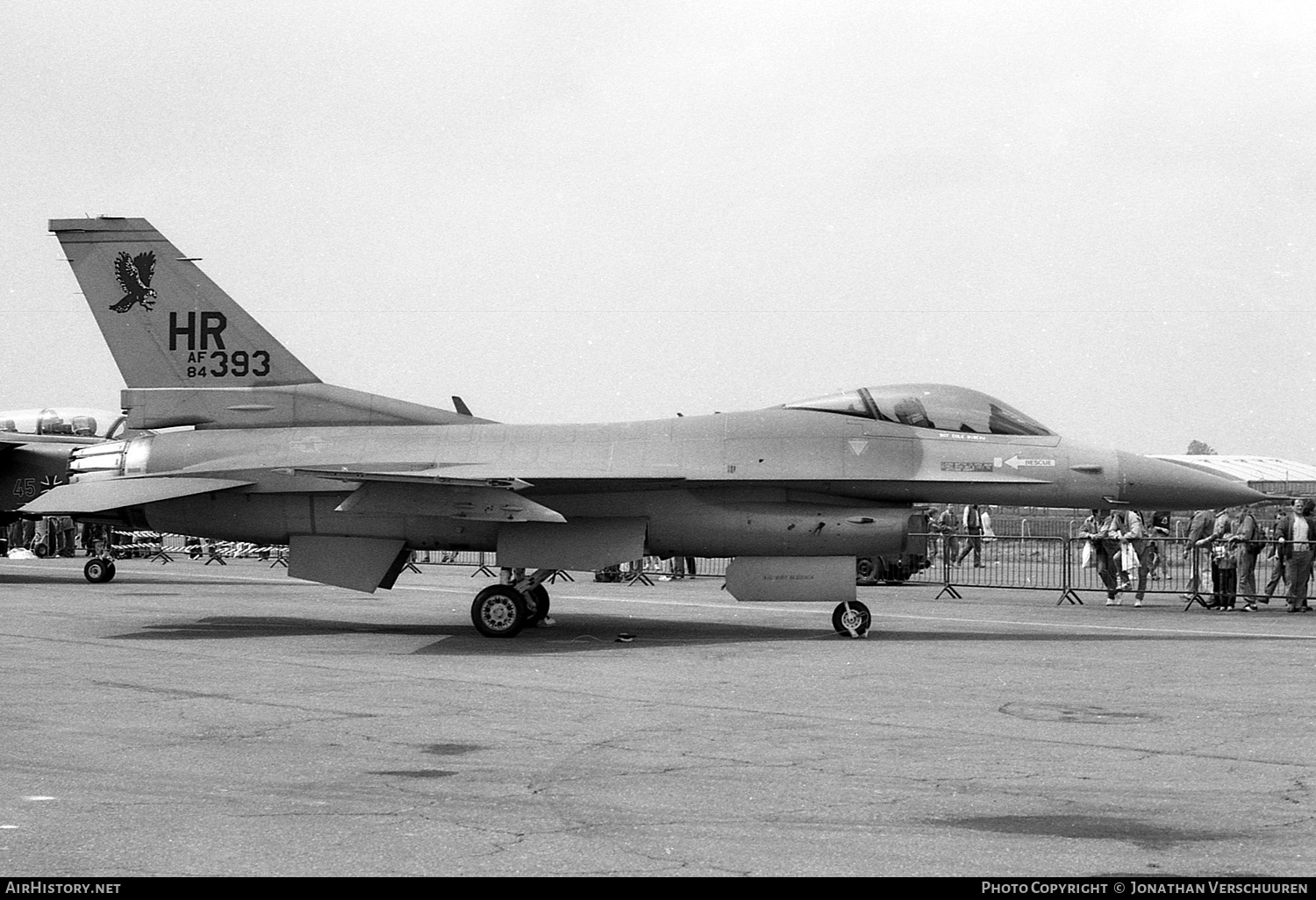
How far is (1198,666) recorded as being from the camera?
1196cm

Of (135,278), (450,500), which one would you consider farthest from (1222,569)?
(135,278)

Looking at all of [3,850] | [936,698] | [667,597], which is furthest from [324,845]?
[667,597]

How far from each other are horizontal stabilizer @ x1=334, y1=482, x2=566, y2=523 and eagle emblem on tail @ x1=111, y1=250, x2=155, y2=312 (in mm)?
3895

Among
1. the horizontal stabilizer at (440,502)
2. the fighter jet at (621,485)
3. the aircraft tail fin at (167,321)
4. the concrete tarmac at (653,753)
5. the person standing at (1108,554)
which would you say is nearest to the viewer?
the concrete tarmac at (653,753)

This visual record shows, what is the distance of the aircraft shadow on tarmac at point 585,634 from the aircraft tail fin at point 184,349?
93.0 inches

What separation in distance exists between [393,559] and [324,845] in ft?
31.5

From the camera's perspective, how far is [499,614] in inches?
575

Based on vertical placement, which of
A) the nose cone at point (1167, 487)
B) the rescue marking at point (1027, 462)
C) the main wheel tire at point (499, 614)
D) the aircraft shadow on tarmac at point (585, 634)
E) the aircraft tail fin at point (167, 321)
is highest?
the aircraft tail fin at point (167, 321)

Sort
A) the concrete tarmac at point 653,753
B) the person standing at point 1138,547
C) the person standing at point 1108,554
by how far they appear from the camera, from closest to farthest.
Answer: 1. the concrete tarmac at point 653,753
2. the person standing at point 1138,547
3. the person standing at point 1108,554

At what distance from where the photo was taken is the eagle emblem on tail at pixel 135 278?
16.1 m

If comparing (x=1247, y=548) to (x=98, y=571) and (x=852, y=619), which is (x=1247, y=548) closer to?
(x=852, y=619)

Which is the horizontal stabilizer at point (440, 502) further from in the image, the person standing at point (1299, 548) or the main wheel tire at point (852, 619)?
the person standing at point (1299, 548)

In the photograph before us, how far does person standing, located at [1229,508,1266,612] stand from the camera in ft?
67.4

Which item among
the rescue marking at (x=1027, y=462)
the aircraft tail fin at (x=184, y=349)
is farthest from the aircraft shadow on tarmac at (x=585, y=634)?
the aircraft tail fin at (x=184, y=349)
